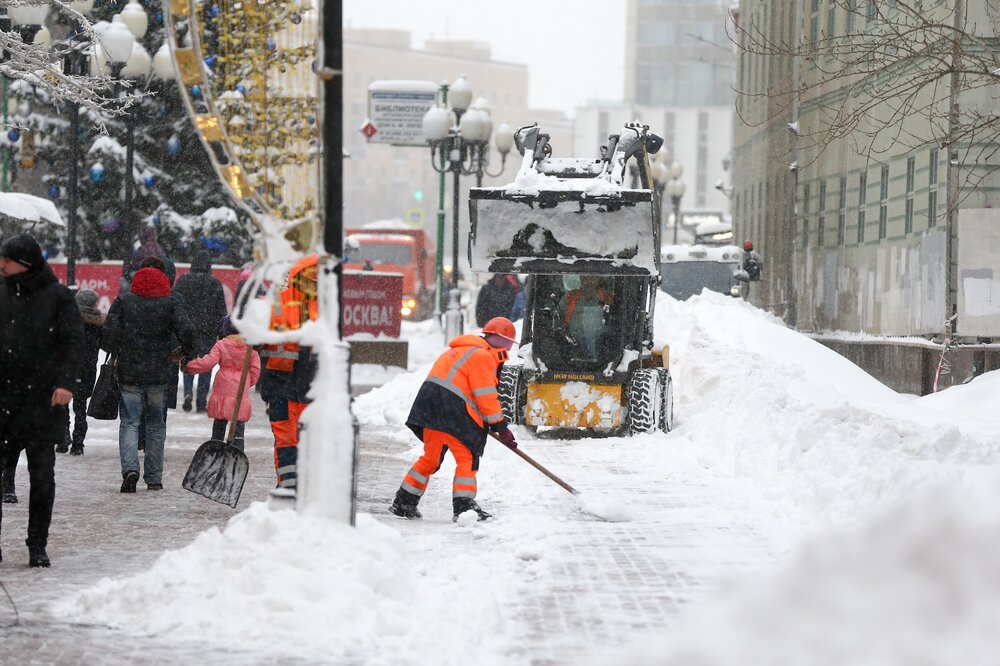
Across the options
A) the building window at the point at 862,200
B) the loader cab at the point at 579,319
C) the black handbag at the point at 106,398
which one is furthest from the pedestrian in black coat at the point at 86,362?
the building window at the point at 862,200

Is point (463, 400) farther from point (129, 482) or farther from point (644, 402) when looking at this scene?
point (644, 402)

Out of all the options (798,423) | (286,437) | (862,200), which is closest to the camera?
(286,437)

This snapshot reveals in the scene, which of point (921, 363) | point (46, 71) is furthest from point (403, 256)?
point (46, 71)

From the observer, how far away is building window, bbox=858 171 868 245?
25.8 m

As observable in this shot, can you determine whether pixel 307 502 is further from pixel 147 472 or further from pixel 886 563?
pixel 147 472

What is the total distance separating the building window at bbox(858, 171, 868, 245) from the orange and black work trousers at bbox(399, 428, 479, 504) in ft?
55.2

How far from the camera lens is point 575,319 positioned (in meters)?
16.5

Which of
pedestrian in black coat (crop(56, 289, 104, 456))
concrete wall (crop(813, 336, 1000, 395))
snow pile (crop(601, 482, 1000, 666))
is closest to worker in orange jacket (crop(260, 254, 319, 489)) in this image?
pedestrian in black coat (crop(56, 289, 104, 456))

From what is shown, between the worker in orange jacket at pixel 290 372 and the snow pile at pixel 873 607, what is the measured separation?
560cm

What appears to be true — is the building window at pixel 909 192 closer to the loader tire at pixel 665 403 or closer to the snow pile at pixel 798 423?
the snow pile at pixel 798 423

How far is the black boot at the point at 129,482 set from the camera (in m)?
11.4

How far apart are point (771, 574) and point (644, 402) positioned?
10.4 meters

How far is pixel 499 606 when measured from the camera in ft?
23.9

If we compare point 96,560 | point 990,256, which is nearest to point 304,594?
point 96,560
